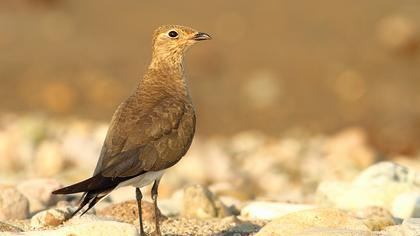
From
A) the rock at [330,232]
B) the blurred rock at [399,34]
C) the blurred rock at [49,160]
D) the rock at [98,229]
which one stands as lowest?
the rock at [98,229]

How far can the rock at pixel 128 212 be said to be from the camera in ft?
24.9

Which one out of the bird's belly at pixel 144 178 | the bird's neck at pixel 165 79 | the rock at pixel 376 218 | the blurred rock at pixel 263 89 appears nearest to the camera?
the bird's belly at pixel 144 178

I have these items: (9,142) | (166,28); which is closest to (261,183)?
(9,142)

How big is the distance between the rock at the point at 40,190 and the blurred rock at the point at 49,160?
10.1 ft

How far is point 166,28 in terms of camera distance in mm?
8117

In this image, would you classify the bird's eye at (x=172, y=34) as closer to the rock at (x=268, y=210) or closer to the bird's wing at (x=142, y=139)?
the bird's wing at (x=142, y=139)

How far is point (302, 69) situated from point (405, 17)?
11.7ft

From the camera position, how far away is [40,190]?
855 cm

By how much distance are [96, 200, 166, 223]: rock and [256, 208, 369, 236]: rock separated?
1127 mm

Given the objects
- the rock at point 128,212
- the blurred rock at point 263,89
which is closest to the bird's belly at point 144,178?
the rock at point 128,212

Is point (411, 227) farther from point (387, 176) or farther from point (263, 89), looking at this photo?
point (263, 89)

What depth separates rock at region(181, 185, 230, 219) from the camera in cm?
811

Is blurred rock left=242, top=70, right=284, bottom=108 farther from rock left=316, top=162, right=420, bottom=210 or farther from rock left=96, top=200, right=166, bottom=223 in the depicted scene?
rock left=96, top=200, right=166, bottom=223

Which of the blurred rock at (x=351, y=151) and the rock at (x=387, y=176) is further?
the blurred rock at (x=351, y=151)
